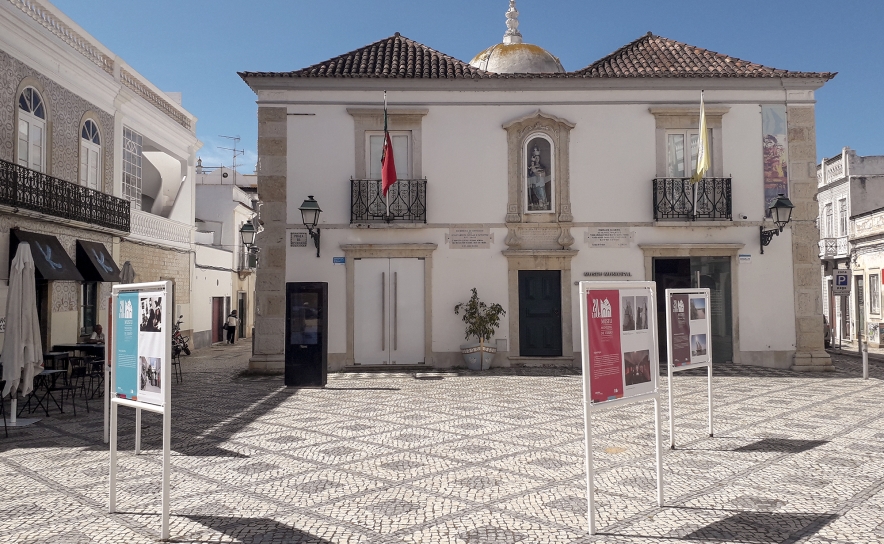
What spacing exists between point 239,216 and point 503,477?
25.3m

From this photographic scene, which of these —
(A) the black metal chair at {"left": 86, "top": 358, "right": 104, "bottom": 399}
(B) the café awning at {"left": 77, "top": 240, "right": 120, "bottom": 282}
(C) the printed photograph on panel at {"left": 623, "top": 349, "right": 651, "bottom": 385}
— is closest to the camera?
(C) the printed photograph on panel at {"left": 623, "top": 349, "right": 651, "bottom": 385}

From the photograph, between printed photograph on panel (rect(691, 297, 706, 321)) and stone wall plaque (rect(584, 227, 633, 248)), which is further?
stone wall plaque (rect(584, 227, 633, 248))

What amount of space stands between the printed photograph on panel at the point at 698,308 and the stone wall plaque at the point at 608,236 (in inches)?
283

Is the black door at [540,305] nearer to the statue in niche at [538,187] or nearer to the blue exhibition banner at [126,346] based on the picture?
the statue in niche at [538,187]

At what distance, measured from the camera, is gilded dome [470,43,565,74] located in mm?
17359

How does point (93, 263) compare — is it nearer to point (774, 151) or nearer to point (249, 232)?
point (249, 232)

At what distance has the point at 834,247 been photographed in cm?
2575

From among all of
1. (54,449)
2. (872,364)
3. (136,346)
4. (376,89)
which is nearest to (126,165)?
(376,89)

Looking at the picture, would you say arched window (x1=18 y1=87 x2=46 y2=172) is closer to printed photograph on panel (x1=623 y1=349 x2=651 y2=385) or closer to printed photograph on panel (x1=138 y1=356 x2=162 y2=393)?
printed photograph on panel (x1=138 y1=356 x2=162 y2=393)

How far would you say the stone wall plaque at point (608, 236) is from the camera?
14125mm

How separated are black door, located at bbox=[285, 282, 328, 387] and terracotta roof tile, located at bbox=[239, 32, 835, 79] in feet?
16.3

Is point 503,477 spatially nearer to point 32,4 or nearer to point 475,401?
point 475,401

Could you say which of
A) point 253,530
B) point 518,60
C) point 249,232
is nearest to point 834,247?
point 518,60

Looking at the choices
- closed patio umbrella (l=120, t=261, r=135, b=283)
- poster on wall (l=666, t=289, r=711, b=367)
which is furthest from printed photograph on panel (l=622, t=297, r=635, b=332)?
closed patio umbrella (l=120, t=261, r=135, b=283)
